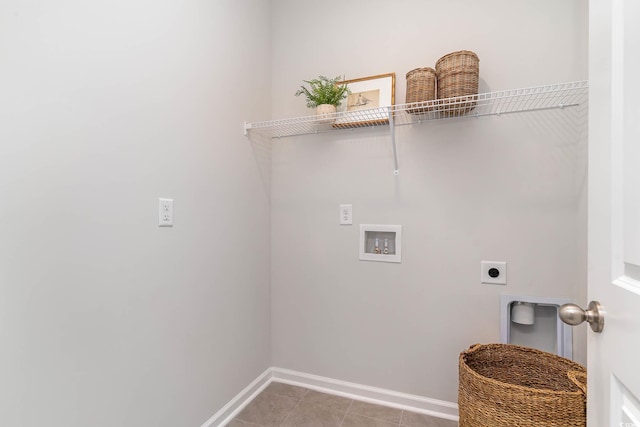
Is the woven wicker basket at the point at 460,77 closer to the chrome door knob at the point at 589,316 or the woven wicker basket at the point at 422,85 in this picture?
the woven wicker basket at the point at 422,85

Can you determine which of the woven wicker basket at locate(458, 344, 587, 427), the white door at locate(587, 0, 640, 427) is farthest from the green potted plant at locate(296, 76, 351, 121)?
the woven wicker basket at locate(458, 344, 587, 427)

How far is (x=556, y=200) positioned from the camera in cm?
157

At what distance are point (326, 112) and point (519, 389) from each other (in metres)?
1.57

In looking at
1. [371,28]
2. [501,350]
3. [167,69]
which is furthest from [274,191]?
[501,350]

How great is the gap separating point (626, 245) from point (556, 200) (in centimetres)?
120

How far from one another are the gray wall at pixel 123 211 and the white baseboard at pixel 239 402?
0.05m

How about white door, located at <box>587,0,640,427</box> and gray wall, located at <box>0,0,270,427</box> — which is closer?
white door, located at <box>587,0,640,427</box>

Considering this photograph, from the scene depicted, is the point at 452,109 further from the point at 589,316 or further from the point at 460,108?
the point at 589,316

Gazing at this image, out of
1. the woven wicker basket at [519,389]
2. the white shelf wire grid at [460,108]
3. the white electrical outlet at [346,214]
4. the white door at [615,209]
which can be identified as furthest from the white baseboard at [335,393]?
the white shelf wire grid at [460,108]

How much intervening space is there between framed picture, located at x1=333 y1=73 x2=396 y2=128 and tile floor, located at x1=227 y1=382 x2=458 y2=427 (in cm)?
166

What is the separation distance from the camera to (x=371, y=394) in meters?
1.92

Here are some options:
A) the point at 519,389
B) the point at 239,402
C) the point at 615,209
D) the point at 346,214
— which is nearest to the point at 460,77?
the point at 346,214

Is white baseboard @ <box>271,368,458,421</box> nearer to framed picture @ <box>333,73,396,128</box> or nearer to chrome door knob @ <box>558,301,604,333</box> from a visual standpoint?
chrome door knob @ <box>558,301,604,333</box>

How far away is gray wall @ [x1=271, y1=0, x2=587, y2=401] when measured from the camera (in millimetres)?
1575
